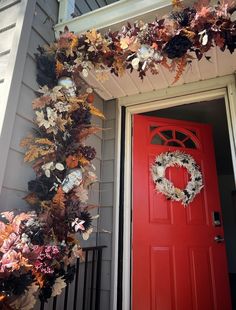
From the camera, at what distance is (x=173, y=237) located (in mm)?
2229

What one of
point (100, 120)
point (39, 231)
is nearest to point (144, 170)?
point (100, 120)

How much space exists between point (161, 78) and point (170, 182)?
0.96 m

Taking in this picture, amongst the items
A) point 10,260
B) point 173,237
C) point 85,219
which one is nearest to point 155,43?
point 85,219

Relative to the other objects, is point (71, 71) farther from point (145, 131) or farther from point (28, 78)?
point (145, 131)

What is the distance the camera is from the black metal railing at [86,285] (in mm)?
1755

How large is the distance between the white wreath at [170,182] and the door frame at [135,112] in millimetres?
288

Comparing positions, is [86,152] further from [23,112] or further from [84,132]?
[23,112]

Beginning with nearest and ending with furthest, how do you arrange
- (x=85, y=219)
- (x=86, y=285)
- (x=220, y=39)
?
(x=220, y=39) < (x=85, y=219) < (x=86, y=285)

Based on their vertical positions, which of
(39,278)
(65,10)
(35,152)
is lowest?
(39,278)

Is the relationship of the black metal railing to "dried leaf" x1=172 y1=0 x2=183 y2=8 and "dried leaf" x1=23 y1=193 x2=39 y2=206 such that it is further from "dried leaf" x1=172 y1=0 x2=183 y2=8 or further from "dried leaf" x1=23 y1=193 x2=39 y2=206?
"dried leaf" x1=172 y1=0 x2=183 y2=8

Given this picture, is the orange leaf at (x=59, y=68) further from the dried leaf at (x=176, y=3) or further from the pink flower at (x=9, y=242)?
the pink flower at (x=9, y=242)

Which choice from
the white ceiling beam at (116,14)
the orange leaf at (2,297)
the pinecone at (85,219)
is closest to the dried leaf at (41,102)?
the white ceiling beam at (116,14)

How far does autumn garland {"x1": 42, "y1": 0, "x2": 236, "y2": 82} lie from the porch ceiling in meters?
0.34

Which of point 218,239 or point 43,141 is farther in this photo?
point 218,239
